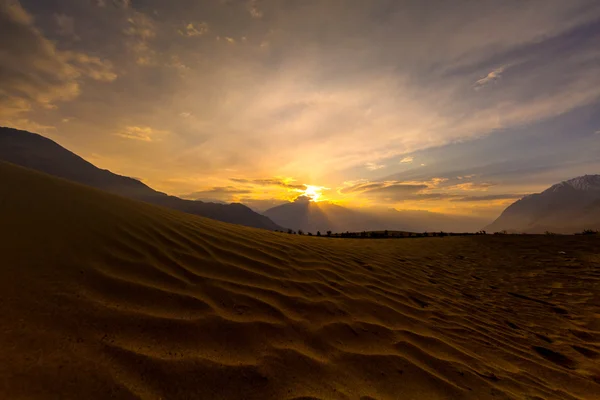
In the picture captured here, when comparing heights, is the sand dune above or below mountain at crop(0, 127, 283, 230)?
below

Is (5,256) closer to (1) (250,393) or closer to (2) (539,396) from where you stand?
(1) (250,393)

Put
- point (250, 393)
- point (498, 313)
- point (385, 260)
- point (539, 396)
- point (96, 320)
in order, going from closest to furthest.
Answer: point (250, 393) → point (96, 320) → point (539, 396) → point (498, 313) → point (385, 260)

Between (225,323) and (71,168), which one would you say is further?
(71,168)

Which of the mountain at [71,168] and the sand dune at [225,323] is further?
the mountain at [71,168]

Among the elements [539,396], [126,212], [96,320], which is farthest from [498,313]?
[126,212]

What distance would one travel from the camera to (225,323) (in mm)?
2455

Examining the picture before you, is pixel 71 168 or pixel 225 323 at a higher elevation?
pixel 71 168

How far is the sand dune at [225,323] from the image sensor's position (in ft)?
5.87

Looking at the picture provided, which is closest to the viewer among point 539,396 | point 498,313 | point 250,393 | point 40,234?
point 250,393

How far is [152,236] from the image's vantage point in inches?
145

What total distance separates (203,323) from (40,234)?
1926 mm

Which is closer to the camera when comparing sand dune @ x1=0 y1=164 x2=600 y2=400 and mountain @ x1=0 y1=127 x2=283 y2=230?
sand dune @ x1=0 y1=164 x2=600 y2=400

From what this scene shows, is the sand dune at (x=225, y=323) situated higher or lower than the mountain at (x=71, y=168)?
lower

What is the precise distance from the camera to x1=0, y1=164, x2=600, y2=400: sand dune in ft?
5.87
